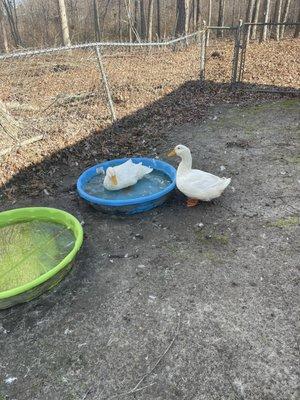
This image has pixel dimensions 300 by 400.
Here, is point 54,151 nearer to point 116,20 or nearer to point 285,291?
point 285,291

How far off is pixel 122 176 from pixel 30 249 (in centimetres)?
157

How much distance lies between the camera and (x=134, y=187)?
505cm

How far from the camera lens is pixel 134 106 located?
26.7ft

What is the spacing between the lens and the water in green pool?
11.6ft

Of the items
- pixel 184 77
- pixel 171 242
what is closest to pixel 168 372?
pixel 171 242

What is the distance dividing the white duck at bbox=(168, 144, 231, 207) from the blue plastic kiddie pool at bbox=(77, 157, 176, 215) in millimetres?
266

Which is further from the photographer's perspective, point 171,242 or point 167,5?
point 167,5

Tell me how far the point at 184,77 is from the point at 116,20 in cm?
1636

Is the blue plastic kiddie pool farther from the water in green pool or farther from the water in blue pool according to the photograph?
the water in green pool

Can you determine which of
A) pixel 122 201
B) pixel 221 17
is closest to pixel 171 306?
pixel 122 201

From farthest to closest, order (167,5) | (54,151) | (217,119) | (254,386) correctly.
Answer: (167,5), (217,119), (54,151), (254,386)

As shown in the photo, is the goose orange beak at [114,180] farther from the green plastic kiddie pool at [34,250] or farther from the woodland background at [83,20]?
the woodland background at [83,20]

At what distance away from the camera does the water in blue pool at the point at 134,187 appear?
4.86 metres

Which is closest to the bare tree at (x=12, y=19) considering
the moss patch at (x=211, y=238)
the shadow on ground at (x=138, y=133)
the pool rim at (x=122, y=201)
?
the shadow on ground at (x=138, y=133)
